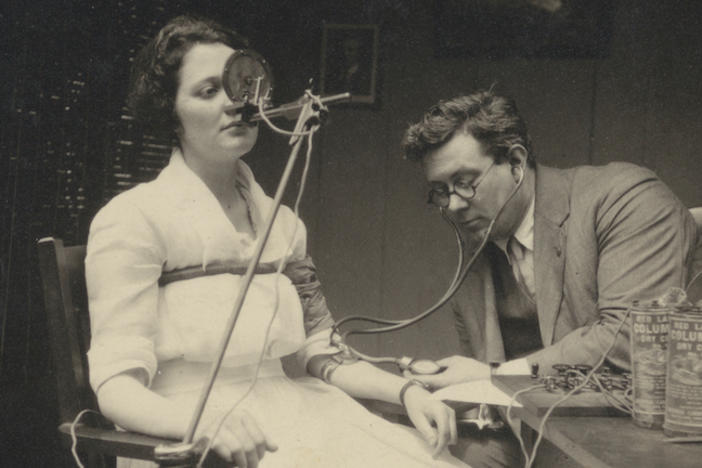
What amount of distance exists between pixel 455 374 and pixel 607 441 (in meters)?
0.68

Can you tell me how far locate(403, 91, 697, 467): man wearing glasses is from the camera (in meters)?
1.71

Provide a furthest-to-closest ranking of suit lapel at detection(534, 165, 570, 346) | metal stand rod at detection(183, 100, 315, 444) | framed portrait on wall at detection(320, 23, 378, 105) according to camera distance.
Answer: framed portrait on wall at detection(320, 23, 378, 105) < suit lapel at detection(534, 165, 570, 346) < metal stand rod at detection(183, 100, 315, 444)

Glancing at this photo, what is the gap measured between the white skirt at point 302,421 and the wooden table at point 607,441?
0.24 meters

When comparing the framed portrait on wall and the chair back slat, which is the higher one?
the framed portrait on wall

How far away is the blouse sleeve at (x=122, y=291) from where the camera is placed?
1229mm

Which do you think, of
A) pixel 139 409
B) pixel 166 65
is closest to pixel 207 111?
pixel 166 65

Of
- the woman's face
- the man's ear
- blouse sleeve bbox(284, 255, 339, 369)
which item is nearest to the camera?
the woman's face

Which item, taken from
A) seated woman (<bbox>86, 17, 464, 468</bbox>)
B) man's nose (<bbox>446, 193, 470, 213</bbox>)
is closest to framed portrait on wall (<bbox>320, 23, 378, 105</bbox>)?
man's nose (<bbox>446, 193, 470, 213</bbox>)

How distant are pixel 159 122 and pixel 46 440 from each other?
982 millimetres

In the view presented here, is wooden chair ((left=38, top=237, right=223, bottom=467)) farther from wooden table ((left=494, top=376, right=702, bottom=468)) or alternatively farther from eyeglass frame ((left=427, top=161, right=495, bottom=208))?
eyeglass frame ((left=427, top=161, right=495, bottom=208))

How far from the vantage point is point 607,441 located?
103 cm

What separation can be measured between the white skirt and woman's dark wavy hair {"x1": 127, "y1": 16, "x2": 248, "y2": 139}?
20.7 inches

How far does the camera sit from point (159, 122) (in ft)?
5.08

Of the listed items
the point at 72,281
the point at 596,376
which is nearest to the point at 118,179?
the point at 72,281
